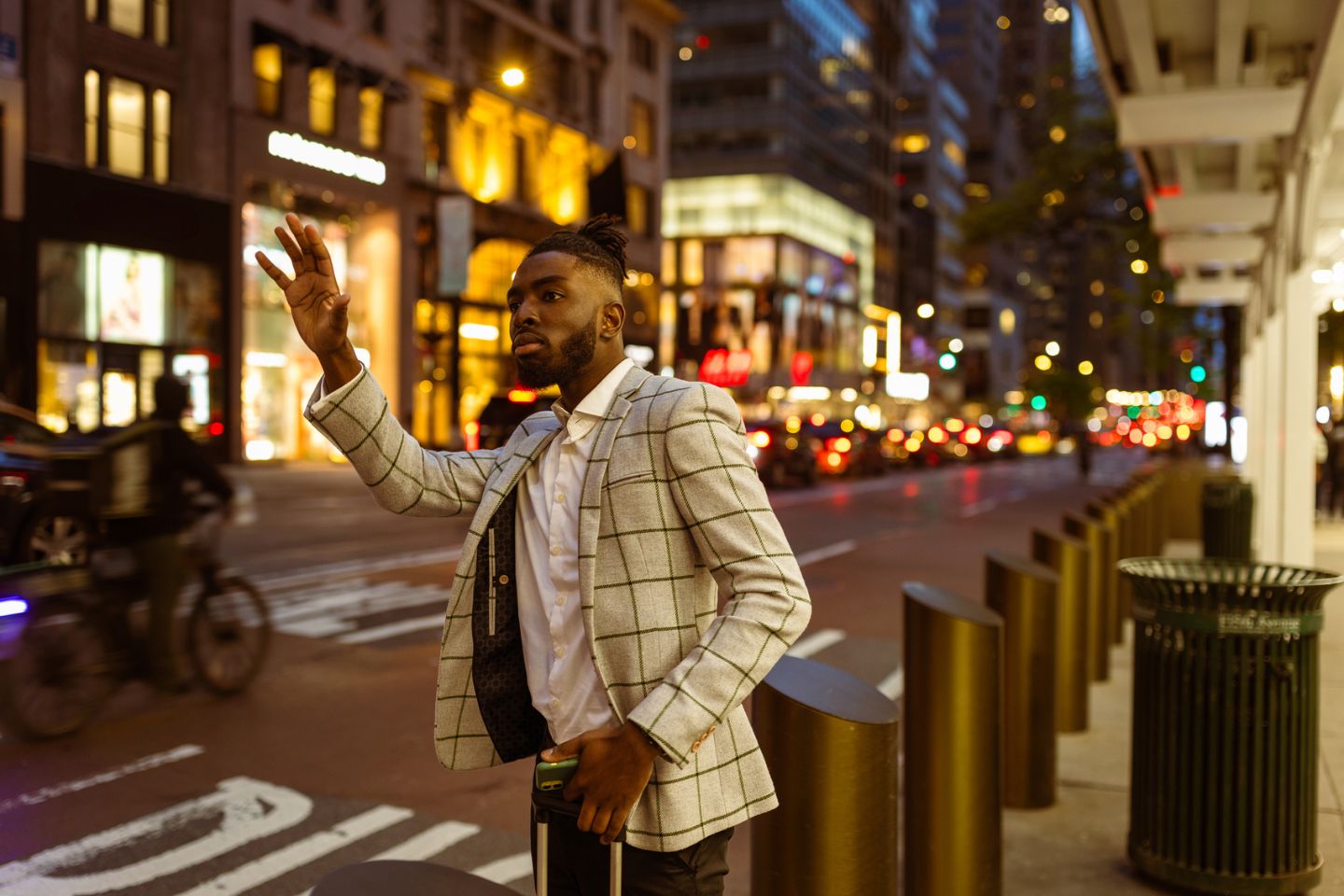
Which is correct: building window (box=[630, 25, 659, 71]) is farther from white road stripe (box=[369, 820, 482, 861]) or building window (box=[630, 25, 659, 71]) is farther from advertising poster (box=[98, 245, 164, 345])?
white road stripe (box=[369, 820, 482, 861])

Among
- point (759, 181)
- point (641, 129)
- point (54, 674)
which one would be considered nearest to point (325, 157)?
point (641, 129)

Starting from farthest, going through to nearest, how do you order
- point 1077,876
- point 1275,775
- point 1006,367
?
1. point 1006,367
2. point 1077,876
3. point 1275,775

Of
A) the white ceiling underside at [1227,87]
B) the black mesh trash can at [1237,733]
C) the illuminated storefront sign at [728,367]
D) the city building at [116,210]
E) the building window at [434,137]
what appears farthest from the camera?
the illuminated storefront sign at [728,367]

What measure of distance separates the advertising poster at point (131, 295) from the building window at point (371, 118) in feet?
27.8

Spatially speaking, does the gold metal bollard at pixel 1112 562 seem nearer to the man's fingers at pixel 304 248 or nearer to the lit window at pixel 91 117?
the man's fingers at pixel 304 248

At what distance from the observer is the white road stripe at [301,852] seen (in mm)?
4574

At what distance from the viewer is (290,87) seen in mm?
33938

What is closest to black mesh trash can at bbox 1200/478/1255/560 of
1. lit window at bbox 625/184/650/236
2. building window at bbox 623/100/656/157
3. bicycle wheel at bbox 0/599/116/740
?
bicycle wheel at bbox 0/599/116/740

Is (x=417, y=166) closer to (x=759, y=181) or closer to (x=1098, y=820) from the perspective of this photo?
(x=759, y=181)

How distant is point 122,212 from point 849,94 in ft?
195

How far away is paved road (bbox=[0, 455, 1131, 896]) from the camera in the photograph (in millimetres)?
4805

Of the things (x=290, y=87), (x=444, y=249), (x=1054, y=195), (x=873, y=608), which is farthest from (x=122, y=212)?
(x=873, y=608)

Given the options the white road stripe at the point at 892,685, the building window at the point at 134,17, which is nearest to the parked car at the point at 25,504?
the white road stripe at the point at 892,685

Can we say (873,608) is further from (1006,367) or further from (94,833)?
(1006,367)
